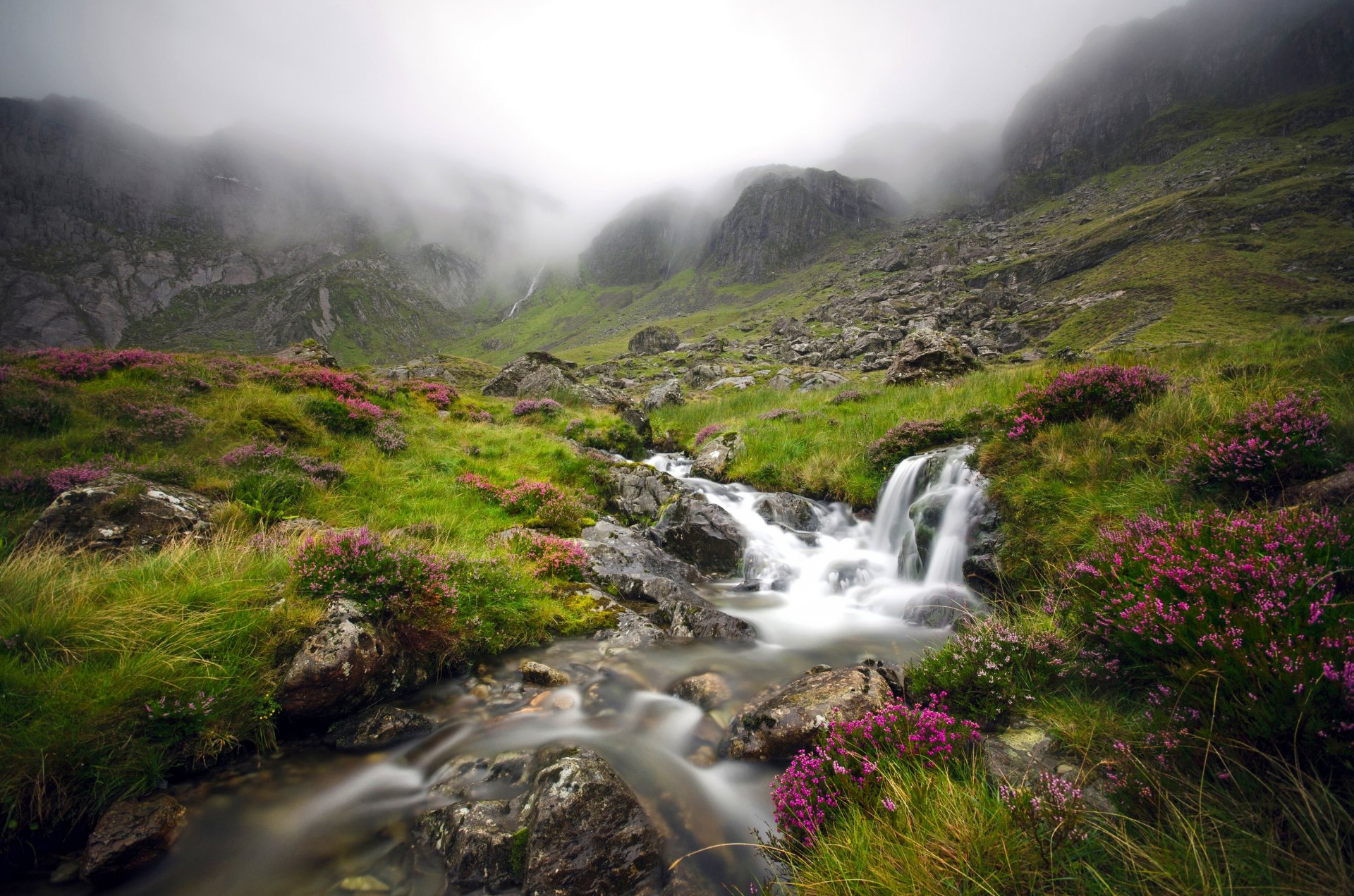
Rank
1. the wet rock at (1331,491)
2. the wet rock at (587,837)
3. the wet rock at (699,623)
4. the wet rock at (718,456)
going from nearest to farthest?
the wet rock at (587,837) → the wet rock at (1331,491) → the wet rock at (699,623) → the wet rock at (718,456)

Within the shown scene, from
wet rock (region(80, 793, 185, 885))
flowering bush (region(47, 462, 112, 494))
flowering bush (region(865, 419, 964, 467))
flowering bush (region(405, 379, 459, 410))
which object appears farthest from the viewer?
flowering bush (region(405, 379, 459, 410))

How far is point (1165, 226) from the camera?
206 feet

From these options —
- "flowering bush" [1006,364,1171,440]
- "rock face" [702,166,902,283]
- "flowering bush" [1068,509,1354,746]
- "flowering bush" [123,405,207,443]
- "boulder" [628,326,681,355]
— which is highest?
"rock face" [702,166,902,283]

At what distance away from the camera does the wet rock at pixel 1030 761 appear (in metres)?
2.91

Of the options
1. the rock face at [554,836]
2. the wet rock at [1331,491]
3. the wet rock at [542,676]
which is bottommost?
the wet rock at [542,676]

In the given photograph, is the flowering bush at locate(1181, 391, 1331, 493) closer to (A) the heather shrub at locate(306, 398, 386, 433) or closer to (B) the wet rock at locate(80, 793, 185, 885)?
(B) the wet rock at locate(80, 793, 185, 885)

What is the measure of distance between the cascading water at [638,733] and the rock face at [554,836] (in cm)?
18

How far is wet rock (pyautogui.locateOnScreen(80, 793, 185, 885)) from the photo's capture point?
3.12 meters

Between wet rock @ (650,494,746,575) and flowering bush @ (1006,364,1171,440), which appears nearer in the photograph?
flowering bush @ (1006,364,1171,440)

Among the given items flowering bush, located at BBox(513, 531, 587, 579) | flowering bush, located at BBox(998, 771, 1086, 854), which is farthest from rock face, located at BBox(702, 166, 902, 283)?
flowering bush, located at BBox(998, 771, 1086, 854)

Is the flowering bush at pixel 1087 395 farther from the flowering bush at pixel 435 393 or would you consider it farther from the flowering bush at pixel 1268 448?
the flowering bush at pixel 435 393

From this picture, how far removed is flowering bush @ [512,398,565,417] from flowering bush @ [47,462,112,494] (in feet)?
41.4

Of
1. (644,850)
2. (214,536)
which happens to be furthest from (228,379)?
(644,850)

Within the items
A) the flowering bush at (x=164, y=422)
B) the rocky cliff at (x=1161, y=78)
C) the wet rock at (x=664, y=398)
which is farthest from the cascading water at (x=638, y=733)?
the rocky cliff at (x=1161, y=78)
